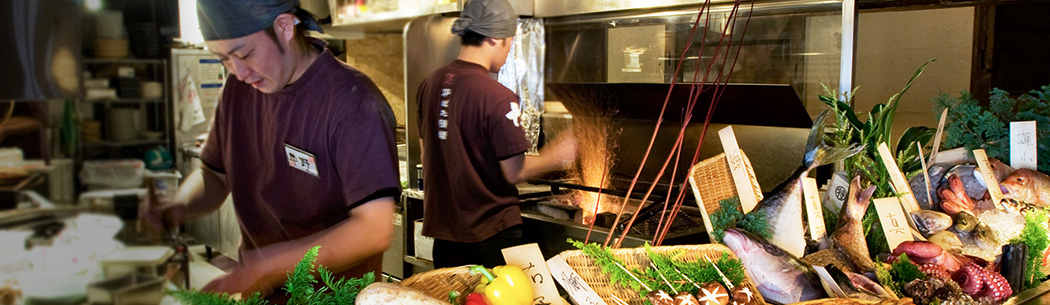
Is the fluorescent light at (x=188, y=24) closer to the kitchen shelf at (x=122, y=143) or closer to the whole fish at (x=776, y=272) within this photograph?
the kitchen shelf at (x=122, y=143)

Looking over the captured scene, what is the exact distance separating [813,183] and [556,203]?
177 cm

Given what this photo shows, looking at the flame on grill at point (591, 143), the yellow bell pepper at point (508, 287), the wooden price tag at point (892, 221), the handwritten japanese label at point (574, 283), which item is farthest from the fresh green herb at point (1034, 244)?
the flame on grill at point (591, 143)

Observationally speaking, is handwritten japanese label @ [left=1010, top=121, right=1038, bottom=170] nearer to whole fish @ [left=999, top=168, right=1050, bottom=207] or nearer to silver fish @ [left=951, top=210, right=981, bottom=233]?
whole fish @ [left=999, top=168, right=1050, bottom=207]

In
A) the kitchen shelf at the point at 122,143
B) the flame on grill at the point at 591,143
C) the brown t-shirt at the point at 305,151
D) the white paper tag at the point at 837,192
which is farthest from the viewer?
the flame on grill at the point at 591,143

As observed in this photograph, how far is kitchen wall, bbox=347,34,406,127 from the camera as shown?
267cm

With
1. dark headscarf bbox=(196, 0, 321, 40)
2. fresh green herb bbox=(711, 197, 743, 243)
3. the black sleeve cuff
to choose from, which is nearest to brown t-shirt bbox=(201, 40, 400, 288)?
the black sleeve cuff

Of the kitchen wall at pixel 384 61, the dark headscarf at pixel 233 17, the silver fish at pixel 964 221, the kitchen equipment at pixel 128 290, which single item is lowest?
the kitchen equipment at pixel 128 290

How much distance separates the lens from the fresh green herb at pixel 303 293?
1322 millimetres

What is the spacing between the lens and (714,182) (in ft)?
6.50

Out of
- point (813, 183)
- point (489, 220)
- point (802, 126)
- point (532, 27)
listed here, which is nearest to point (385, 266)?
point (489, 220)

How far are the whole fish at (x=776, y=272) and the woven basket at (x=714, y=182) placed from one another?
0.63ft

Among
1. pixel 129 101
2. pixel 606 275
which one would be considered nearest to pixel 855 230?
pixel 606 275

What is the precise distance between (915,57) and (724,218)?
3.23 m

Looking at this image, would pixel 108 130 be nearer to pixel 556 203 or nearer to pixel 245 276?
pixel 245 276
